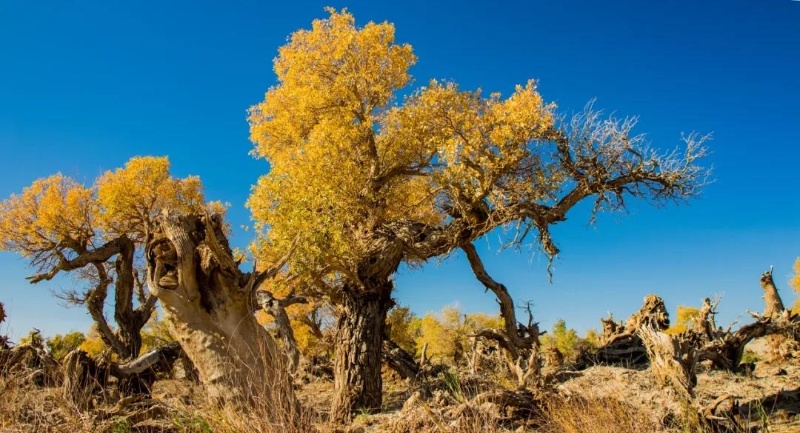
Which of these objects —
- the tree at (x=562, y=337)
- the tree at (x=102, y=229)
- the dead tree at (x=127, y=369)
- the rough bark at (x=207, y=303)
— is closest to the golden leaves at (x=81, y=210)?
the tree at (x=102, y=229)

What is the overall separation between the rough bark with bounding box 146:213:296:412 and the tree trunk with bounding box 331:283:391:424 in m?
3.68

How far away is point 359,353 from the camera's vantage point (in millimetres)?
13570

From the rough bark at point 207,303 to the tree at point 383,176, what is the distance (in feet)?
9.54

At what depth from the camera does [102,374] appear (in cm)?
1326

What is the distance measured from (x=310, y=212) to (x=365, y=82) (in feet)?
18.3

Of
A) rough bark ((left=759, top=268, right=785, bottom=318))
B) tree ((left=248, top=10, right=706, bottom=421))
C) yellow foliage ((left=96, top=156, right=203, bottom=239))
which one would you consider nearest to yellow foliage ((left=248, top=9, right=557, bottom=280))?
tree ((left=248, top=10, right=706, bottom=421))

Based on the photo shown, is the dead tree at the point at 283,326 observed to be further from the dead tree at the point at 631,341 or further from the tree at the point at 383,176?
the dead tree at the point at 631,341

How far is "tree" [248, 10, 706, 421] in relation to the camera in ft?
44.4

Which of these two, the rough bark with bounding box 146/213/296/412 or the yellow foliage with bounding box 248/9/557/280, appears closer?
the rough bark with bounding box 146/213/296/412

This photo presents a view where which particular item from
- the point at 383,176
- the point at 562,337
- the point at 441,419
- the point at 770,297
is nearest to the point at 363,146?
the point at 383,176

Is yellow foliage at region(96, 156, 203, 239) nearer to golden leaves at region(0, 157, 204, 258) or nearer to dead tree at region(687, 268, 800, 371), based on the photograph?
golden leaves at region(0, 157, 204, 258)

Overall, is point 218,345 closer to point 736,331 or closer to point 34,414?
point 34,414

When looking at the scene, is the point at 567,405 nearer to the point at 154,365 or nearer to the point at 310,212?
the point at 310,212

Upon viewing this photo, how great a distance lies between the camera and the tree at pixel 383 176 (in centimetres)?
1352
